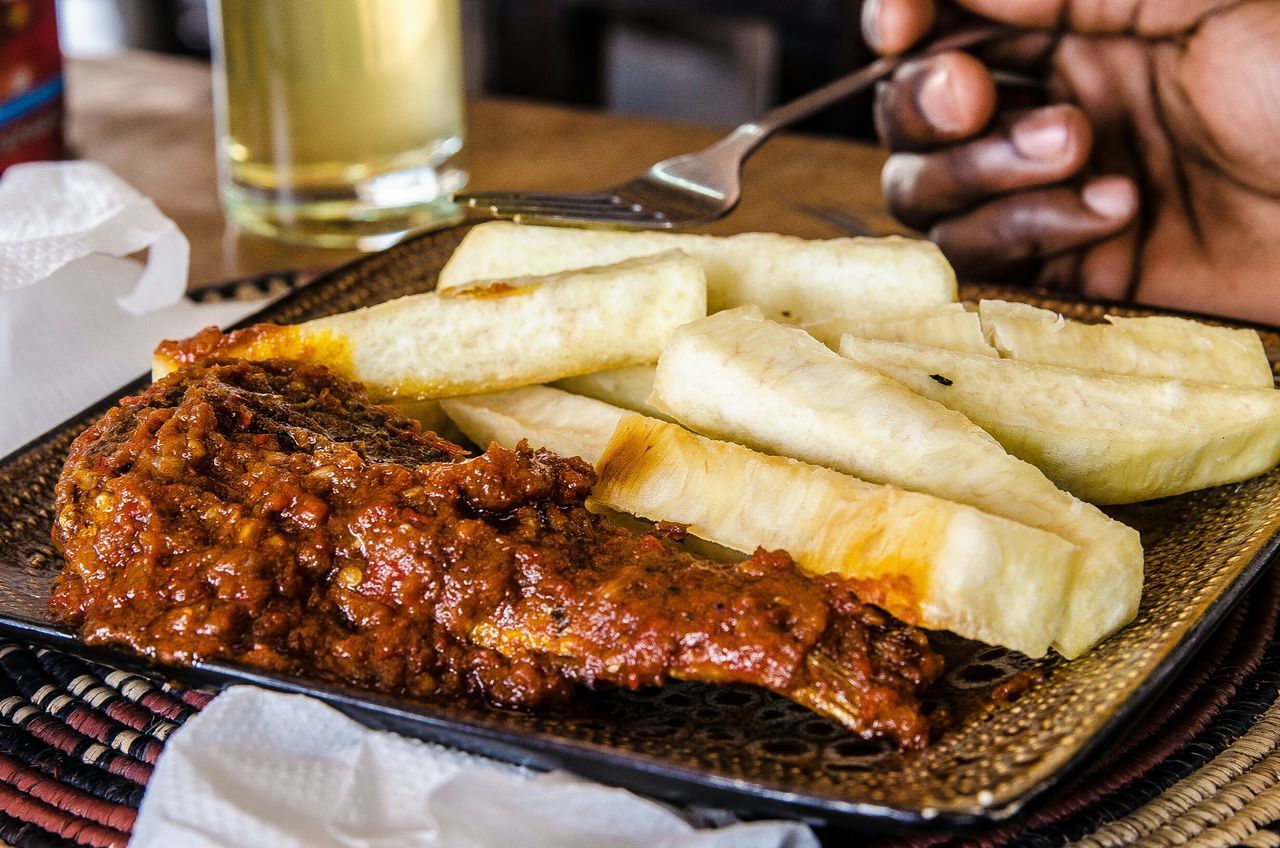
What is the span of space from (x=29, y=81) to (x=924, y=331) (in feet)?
9.86

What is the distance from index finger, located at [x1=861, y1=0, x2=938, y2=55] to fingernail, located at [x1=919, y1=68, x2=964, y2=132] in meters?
0.15

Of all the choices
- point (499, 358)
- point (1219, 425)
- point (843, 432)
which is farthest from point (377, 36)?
point (1219, 425)

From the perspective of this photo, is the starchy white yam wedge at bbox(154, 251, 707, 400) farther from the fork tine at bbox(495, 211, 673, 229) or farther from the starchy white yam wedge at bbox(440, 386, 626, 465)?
the fork tine at bbox(495, 211, 673, 229)

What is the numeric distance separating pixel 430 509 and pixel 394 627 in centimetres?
17

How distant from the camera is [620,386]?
6.84 ft

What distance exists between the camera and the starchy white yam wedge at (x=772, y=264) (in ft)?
7.00

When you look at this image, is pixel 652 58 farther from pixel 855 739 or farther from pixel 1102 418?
pixel 855 739

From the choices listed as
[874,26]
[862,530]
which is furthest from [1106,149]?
[862,530]

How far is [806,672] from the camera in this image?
142 centimetres

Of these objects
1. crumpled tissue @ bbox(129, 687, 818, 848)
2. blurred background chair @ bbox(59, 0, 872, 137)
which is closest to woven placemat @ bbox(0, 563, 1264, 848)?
crumpled tissue @ bbox(129, 687, 818, 848)

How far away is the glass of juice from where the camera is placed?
320 centimetres

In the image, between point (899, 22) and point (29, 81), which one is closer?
point (899, 22)

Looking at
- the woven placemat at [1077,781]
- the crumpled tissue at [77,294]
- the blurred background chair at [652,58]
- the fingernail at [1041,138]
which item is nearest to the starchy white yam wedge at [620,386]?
the woven placemat at [1077,781]

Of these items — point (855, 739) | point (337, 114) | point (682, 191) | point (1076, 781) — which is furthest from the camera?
point (337, 114)
